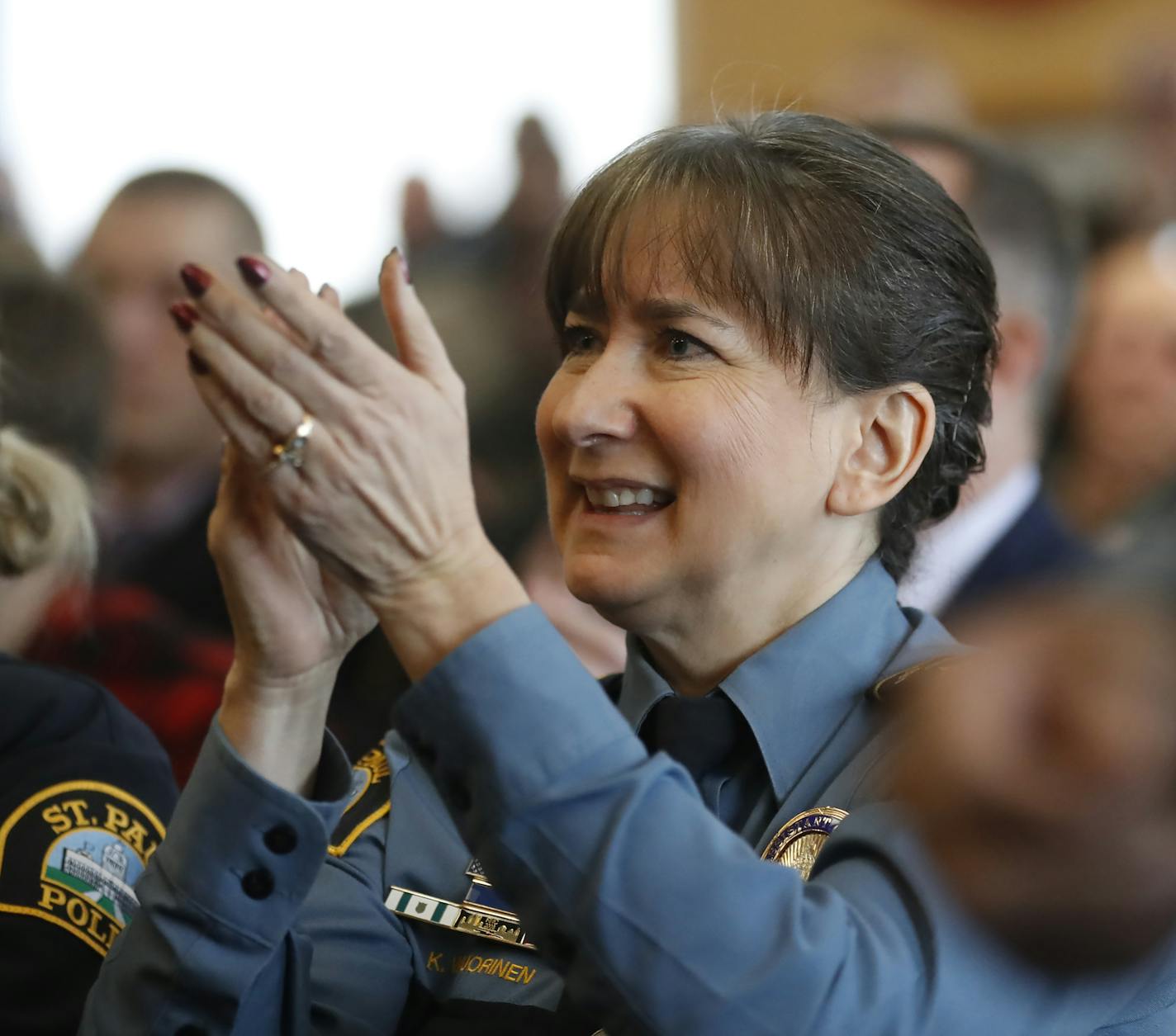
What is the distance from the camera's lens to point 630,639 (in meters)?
1.47

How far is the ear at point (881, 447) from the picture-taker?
1.38 metres

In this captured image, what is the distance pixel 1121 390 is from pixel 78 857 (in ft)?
8.59

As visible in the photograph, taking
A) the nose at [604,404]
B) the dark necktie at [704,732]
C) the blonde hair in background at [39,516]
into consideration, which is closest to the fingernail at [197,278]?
the nose at [604,404]

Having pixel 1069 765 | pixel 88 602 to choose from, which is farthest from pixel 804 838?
pixel 88 602

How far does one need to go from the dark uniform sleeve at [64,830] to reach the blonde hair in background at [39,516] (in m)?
0.12

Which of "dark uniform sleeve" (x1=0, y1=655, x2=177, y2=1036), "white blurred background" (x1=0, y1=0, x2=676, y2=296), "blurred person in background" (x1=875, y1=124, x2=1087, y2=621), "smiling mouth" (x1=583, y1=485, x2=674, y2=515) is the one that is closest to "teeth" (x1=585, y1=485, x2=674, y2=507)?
"smiling mouth" (x1=583, y1=485, x2=674, y2=515)

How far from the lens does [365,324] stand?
123 inches

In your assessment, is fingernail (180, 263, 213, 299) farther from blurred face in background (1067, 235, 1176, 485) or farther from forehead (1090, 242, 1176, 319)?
forehead (1090, 242, 1176, 319)

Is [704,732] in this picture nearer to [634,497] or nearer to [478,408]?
[634,497]

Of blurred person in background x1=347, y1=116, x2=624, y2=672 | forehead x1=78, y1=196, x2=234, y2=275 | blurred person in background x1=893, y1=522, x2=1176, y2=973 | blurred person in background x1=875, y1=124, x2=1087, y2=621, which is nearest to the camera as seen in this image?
blurred person in background x1=893, y1=522, x2=1176, y2=973

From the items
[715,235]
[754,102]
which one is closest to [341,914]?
[715,235]

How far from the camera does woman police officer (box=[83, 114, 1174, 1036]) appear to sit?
0.96 meters

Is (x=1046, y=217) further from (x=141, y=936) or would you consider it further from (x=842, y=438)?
(x=141, y=936)

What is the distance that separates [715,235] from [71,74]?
19.1 ft
